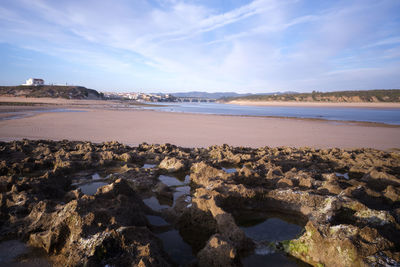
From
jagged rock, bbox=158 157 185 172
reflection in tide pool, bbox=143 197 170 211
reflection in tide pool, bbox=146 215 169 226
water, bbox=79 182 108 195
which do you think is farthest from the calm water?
water, bbox=79 182 108 195

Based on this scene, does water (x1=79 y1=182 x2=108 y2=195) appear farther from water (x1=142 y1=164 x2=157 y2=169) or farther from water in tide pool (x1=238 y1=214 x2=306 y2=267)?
water in tide pool (x1=238 y1=214 x2=306 y2=267)

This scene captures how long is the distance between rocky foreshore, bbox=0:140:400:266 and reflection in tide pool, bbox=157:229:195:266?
50 millimetres

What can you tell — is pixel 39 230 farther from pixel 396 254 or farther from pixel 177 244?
pixel 396 254

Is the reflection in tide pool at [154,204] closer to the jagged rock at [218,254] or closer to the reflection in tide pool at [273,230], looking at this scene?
the reflection in tide pool at [273,230]

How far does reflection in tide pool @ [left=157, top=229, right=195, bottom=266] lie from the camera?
121 inches

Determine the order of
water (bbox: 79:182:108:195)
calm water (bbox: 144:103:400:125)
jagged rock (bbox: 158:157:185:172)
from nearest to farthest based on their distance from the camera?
water (bbox: 79:182:108:195) < jagged rock (bbox: 158:157:185:172) < calm water (bbox: 144:103:400:125)

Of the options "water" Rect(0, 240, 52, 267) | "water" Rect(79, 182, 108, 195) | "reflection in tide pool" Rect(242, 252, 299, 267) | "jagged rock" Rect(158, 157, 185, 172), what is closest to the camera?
"water" Rect(0, 240, 52, 267)

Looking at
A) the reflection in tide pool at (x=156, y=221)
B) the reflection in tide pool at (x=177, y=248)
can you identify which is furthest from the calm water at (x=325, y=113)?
the reflection in tide pool at (x=177, y=248)

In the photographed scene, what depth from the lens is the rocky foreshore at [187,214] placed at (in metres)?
2.71

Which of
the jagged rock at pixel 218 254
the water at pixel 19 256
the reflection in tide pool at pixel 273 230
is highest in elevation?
the jagged rock at pixel 218 254

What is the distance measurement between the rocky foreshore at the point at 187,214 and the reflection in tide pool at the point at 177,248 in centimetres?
5

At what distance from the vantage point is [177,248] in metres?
→ 3.29

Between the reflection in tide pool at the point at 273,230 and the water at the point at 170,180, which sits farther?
the water at the point at 170,180

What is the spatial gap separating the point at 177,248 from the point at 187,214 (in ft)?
2.32
